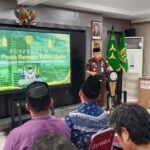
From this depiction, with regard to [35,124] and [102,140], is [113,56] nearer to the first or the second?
[102,140]

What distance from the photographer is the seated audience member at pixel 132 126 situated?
104 centimetres

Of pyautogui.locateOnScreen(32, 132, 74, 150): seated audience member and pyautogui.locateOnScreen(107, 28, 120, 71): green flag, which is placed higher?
pyautogui.locateOnScreen(107, 28, 120, 71): green flag

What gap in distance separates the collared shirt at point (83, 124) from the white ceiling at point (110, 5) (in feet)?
8.64

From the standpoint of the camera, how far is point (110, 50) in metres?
5.75

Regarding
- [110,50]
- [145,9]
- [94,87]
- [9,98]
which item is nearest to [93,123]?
[94,87]

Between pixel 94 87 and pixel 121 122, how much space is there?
1041 millimetres

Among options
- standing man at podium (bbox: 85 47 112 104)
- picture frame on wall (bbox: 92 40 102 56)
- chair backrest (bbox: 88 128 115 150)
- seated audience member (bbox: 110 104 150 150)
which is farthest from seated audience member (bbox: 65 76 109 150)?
picture frame on wall (bbox: 92 40 102 56)

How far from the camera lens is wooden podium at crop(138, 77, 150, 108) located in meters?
5.84

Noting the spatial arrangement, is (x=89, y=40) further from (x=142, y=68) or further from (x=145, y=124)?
(x=145, y=124)

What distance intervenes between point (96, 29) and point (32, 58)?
1927 millimetres

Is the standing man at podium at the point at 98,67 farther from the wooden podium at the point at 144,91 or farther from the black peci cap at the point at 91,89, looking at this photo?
the black peci cap at the point at 91,89

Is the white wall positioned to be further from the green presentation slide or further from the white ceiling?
the green presentation slide

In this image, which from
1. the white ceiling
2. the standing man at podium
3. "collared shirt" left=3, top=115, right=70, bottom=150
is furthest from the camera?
the standing man at podium

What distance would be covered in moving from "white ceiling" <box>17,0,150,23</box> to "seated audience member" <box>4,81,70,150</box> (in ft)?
8.67
